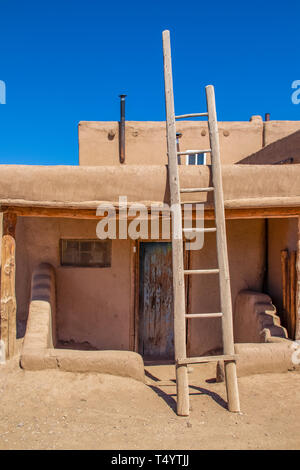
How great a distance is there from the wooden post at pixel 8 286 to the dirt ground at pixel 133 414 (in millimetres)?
324

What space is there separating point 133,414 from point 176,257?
5.22 ft

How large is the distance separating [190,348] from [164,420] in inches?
102

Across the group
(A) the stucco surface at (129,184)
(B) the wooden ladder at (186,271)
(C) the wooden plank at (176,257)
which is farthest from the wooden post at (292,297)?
(C) the wooden plank at (176,257)

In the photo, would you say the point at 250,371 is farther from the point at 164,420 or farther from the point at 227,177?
the point at 227,177

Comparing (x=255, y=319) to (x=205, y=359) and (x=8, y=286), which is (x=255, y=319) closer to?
(x=205, y=359)

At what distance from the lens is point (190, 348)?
19.5 ft

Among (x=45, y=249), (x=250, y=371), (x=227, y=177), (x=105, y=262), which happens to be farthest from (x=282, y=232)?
(x=45, y=249)

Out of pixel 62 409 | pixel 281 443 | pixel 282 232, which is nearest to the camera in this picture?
pixel 281 443

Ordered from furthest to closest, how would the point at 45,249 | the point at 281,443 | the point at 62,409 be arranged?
the point at 45,249
the point at 62,409
the point at 281,443

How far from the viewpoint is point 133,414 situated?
3484 mm

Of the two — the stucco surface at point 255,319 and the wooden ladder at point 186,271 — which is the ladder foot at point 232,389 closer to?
the wooden ladder at point 186,271

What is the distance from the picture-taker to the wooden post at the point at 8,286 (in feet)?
14.8

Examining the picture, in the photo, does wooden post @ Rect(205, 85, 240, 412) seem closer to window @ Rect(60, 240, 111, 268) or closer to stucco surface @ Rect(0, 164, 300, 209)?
stucco surface @ Rect(0, 164, 300, 209)

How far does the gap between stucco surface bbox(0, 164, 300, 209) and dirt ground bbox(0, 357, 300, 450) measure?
80.2 inches
